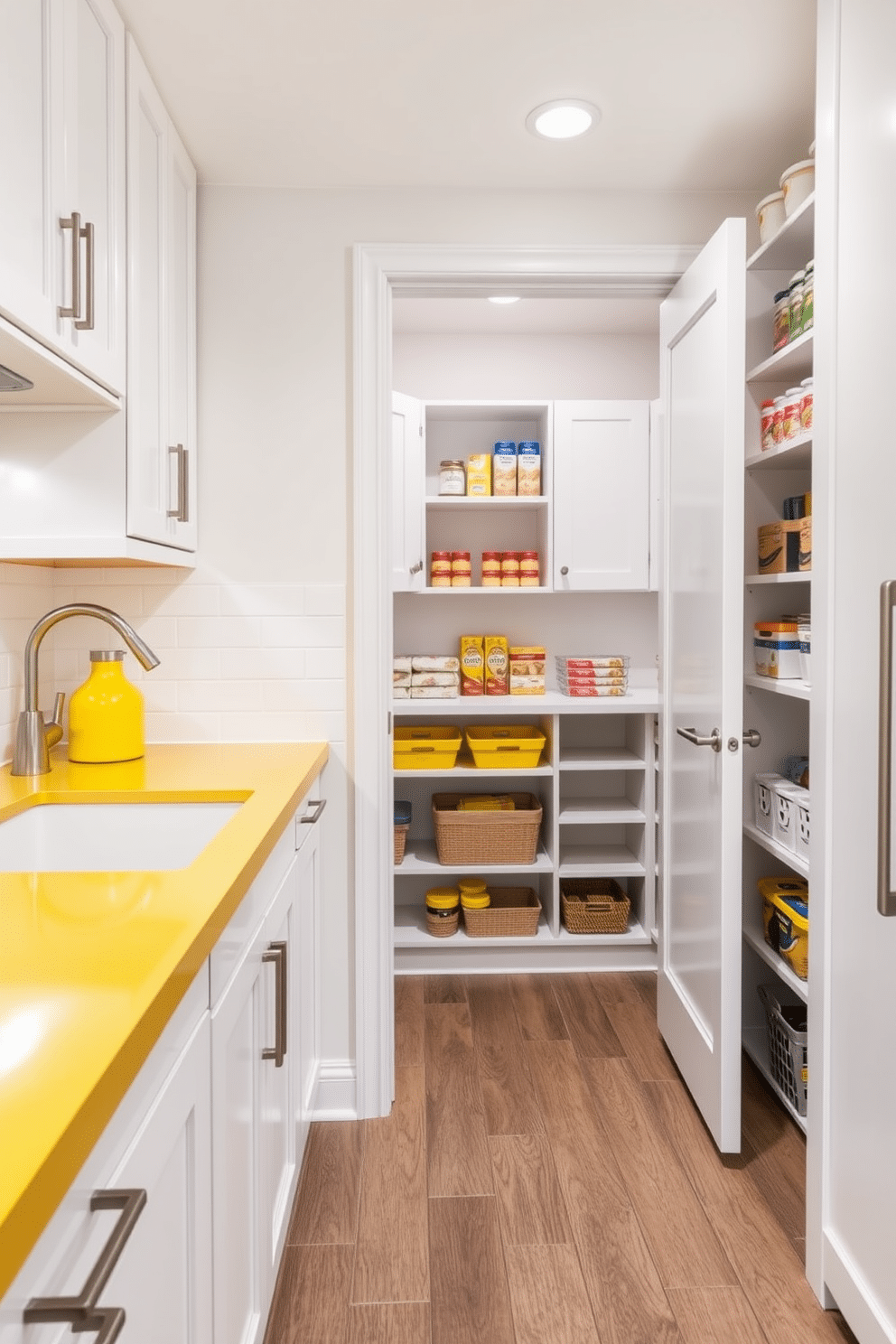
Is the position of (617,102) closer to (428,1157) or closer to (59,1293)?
(59,1293)

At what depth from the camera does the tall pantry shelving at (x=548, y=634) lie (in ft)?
10.5

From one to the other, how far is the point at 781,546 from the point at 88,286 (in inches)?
60.4

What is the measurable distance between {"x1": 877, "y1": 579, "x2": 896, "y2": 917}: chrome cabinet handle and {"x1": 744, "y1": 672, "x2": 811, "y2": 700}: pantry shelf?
560 millimetres

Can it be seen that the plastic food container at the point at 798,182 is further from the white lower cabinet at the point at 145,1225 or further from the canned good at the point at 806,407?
the white lower cabinet at the point at 145,1225

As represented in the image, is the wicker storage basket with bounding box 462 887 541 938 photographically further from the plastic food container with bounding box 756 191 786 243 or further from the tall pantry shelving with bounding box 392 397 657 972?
the plastic food container with bounding box 756 191 786 243

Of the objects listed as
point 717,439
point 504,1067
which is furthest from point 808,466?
point 504,1067

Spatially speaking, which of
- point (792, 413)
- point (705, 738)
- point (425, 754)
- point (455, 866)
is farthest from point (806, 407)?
point (455, 866)

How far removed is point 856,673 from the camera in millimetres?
1434

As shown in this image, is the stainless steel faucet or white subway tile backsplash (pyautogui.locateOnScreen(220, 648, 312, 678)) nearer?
the stainless steel faucet

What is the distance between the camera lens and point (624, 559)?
11.2 ft

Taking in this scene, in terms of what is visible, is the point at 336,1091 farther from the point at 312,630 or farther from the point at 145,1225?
the point at 145,1225

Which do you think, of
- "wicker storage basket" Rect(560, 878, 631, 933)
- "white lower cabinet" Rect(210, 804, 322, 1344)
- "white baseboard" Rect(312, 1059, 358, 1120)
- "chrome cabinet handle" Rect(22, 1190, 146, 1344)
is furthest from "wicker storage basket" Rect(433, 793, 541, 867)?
"chrome cabinet handle" Rect(22, 1190, 146, 1344)

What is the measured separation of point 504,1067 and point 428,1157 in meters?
0.47

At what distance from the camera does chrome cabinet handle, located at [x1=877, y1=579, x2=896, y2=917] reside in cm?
124
